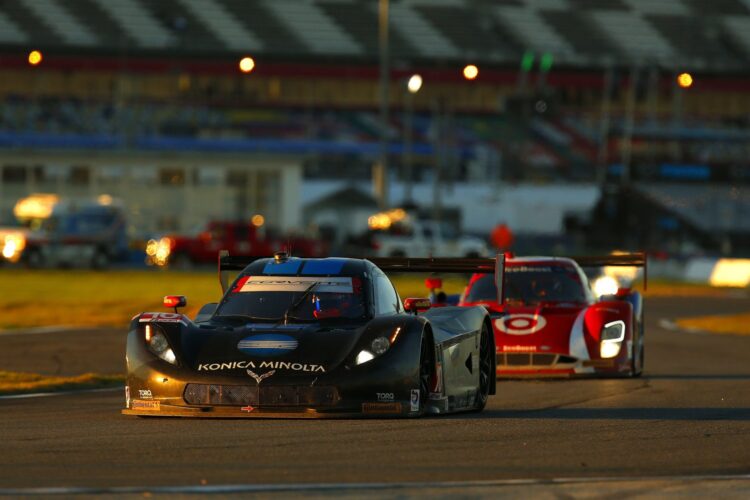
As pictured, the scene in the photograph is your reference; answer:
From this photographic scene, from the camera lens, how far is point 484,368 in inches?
518

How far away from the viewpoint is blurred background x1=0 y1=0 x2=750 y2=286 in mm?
56594

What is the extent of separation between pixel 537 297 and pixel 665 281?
32.2 metres

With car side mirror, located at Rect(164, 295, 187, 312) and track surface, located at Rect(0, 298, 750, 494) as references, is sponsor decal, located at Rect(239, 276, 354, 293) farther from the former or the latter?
track surface, located at Rect(0, 298, 750, 494)

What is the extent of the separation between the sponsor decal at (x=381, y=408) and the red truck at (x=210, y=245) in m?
41.8

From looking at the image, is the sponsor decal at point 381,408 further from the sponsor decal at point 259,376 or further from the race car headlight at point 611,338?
the race car headlight at point 611,338

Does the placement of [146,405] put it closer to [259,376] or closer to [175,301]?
[259,376]

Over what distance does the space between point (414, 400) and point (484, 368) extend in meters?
2.09

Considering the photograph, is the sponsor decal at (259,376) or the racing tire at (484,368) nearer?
the sponsor decal at (259,376)

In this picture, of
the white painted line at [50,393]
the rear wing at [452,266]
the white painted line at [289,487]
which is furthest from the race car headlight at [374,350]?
the white painted line at [50,393]

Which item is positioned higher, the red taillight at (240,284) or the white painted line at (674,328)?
the red taillight at (240,284)

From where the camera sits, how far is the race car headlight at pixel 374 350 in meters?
11.0

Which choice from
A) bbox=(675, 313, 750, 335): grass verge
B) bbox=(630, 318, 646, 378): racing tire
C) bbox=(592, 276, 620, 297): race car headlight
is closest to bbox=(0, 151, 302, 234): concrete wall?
bbox=(675, 313, 750, 335): grass verge

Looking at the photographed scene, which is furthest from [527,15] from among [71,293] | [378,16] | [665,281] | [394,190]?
[71,293]

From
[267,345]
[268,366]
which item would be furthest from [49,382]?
[268,366]
